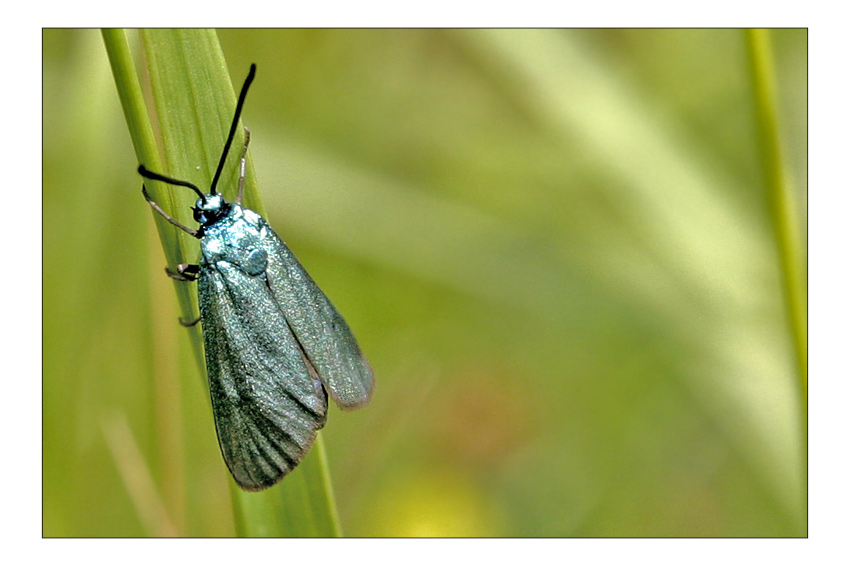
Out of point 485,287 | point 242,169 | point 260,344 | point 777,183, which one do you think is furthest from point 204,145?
point 485,287

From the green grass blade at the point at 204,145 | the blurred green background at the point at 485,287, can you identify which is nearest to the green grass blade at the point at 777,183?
the blurred green background at the point at 485,287

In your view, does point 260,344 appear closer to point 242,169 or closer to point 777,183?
point 242,169

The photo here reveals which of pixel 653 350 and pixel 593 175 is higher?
pixel 593 175

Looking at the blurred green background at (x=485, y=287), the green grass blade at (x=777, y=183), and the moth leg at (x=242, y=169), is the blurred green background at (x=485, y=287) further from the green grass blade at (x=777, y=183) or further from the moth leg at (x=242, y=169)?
the moth leg at (x=242, y=169)

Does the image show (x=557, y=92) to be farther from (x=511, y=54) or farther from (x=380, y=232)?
(x=380, y=232)

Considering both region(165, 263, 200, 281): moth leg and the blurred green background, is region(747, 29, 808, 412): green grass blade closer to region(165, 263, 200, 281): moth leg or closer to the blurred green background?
the blurred green background

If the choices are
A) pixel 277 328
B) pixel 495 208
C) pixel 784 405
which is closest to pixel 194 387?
pixel 277 328

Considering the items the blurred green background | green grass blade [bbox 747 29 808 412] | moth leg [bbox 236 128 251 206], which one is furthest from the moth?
green grass blade [bbox 747 29 808 412]
